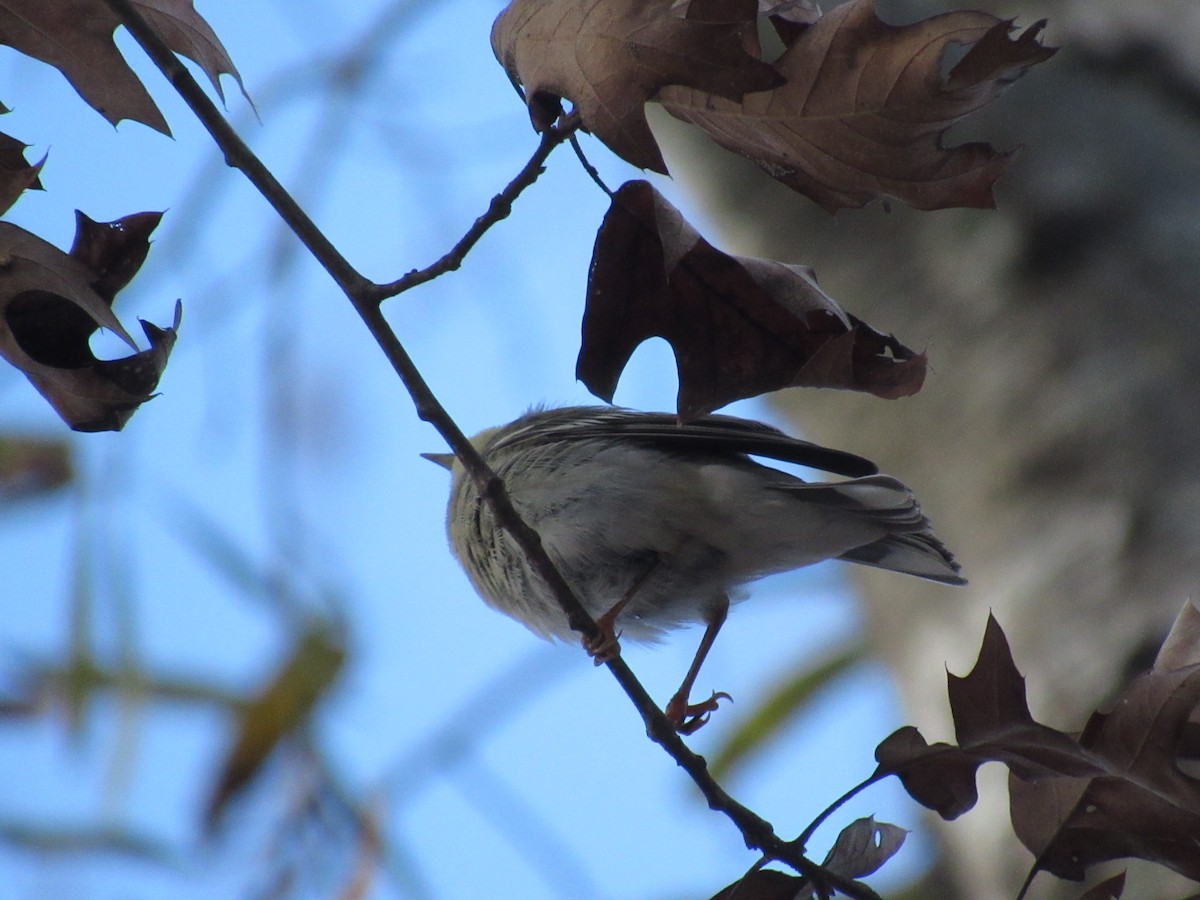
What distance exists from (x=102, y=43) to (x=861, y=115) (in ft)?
3.88

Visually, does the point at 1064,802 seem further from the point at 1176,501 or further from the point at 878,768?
the point at 1176,501

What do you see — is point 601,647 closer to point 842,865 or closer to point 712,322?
point 842,865

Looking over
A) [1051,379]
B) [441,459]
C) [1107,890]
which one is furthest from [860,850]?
[1051,379]

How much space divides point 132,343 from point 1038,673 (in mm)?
3294

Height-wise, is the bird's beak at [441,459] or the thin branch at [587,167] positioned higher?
the bird's beak at [441,459]

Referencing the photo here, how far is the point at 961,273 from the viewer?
4.96 metres

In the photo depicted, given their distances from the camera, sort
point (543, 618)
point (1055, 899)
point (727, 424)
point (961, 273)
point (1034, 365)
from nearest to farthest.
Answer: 1. point (727, 424)
2. point (543, 618)
3. point (1055, 899)
4. point (1034, 365)
5. point (961, 273)

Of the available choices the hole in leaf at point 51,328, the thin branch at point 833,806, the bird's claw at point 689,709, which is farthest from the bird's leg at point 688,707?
the hole in leaf at point 51,328

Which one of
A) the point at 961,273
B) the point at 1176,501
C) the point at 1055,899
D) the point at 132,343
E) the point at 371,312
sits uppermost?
the point at 961,273

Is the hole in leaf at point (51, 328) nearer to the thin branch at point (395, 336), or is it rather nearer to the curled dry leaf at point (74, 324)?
the curled dry leaf at point (74, 324)

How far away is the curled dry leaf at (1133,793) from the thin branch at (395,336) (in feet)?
1.03

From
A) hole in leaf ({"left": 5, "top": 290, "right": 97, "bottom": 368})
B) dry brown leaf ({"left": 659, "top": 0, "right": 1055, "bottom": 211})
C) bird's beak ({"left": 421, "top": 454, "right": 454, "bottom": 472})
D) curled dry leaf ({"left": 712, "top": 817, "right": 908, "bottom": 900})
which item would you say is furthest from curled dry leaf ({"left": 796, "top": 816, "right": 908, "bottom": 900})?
bird's beak ({"left": 421, "top": 454, "right": 454, "bottom": 472})

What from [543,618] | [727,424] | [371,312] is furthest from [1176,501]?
[371,312]

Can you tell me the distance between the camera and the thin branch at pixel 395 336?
1.62m
